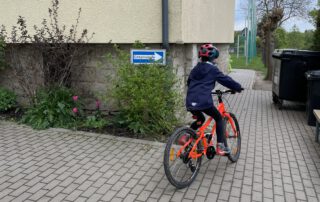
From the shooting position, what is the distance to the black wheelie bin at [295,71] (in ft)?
24.1

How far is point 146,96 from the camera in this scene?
17.0 feet

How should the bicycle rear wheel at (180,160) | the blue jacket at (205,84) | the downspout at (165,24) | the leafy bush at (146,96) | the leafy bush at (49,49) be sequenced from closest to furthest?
the bicycle rear wheel at (180,160), the blue jacket at (205,84), the leafy bush at (146,96), the downspout at (165,24), the leafy bush at (49,49)

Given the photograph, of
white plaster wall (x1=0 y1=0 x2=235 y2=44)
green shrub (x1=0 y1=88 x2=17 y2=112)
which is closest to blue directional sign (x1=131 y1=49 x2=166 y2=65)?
white plaster wall (x1=0 y1=0 x2=235 y2=44)

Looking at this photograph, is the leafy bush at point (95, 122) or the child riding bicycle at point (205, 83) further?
the leafy bush at point (95, 122)

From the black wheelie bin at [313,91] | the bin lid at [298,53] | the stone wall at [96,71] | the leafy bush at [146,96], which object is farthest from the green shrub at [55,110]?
the bin lid at [298,53]

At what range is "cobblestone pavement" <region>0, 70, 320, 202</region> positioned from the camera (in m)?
3.60

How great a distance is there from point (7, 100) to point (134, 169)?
3838mm

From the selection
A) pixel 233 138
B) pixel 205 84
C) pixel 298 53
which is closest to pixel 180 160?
pixel 205 84

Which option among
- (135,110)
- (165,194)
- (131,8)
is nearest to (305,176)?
(165,194)

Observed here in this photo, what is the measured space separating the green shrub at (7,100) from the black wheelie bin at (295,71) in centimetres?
569

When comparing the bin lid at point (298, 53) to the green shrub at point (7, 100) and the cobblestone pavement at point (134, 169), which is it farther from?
the green shrub at point (7, 100)

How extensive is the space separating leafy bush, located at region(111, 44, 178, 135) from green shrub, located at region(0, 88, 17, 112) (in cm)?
255

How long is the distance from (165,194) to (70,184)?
3.53 feet

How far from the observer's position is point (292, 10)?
71.5 ft
